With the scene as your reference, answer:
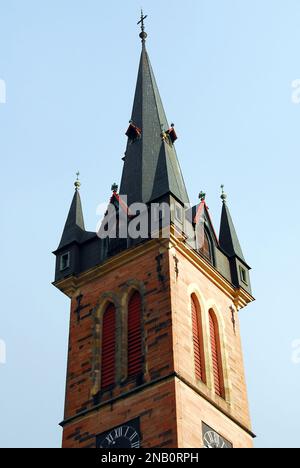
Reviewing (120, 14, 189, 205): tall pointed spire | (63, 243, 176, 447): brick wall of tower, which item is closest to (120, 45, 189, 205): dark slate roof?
(120, 14, 189, 205): tall pointed spire

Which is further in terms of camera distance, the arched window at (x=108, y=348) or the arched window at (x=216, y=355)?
the arched window at (x=216, y=355)

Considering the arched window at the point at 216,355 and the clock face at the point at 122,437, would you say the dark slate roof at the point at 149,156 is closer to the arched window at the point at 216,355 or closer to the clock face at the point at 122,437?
the arched window at the point at 216,355

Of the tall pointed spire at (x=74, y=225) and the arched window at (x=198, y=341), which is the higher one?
the tall pointed spire at (x=74, y=225)

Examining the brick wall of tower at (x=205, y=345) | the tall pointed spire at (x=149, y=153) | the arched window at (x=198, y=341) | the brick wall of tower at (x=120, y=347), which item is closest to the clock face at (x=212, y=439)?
the brick wall of tower at (x=205, y=345)

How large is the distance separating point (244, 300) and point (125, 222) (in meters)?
5.25

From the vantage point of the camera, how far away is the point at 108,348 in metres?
40.2

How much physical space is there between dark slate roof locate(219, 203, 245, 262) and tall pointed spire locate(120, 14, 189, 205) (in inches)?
80.6

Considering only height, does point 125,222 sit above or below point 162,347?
above

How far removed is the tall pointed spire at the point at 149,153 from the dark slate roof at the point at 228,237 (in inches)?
80.6

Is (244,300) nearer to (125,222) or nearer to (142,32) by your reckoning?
(125,222)

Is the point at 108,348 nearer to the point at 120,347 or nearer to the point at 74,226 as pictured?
the point at 120,347

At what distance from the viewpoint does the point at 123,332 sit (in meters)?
40.0

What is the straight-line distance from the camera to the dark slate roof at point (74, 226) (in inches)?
1751
